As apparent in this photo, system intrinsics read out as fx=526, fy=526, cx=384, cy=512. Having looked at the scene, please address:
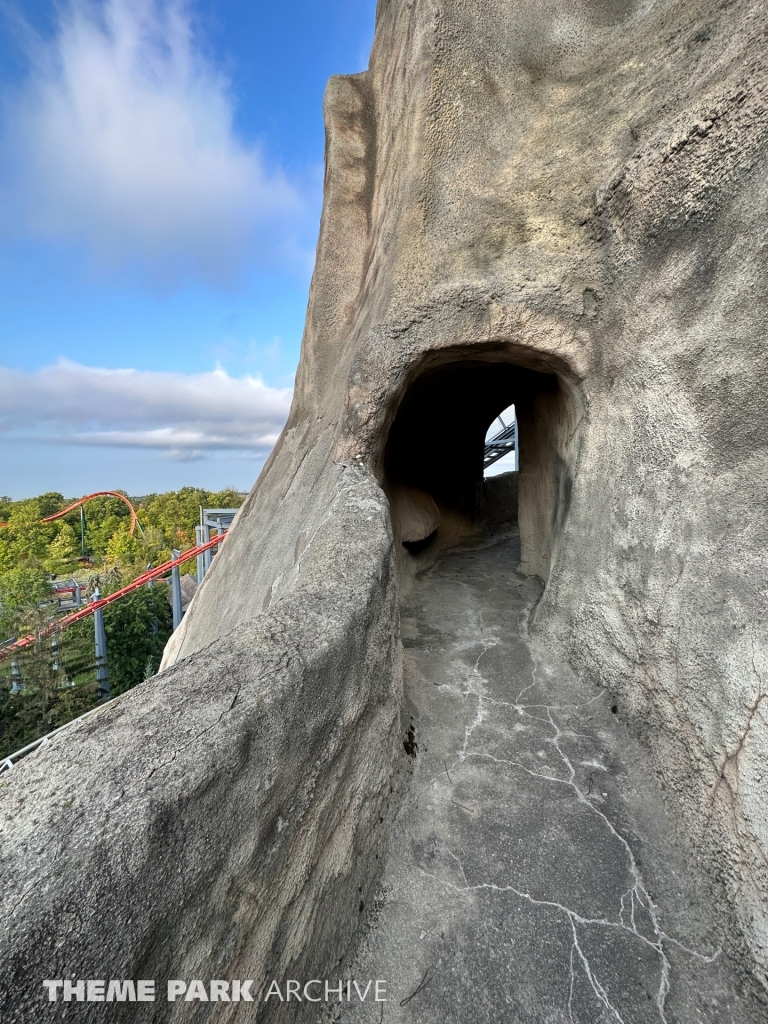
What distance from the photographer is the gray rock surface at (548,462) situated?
154 centimetres

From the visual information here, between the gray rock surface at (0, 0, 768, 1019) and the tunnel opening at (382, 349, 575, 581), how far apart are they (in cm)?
12

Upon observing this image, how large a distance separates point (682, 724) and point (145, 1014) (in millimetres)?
2471

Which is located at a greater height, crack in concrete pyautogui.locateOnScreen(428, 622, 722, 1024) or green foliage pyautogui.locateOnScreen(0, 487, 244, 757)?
crack in concrete pyautogui.locateOnScreen(428, 622, 722, 1024)

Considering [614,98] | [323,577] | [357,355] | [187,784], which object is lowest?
[187,784]

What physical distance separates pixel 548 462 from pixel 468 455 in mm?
3260

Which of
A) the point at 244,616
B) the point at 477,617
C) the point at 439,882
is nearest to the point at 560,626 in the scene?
the point at 477,617

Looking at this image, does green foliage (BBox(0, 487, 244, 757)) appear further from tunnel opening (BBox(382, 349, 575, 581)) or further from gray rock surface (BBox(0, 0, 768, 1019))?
gray rock surface (BBox(0, 0, 768, 1019))

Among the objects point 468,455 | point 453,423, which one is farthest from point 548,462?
point 468,455

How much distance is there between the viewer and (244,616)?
4293 millimetres

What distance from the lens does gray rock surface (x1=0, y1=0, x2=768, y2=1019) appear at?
1.54 meters

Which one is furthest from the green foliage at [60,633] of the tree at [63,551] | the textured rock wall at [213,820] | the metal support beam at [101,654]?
the textured rock wall at [213,820]

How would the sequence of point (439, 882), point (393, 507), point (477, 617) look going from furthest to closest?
point (393, 507), point (477, 617), point (439, 882)

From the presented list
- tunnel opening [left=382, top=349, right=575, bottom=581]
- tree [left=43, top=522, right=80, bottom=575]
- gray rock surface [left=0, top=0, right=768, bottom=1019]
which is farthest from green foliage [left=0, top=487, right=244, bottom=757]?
gray rock surface [left=0, top=0, right=768, bottom=1019]

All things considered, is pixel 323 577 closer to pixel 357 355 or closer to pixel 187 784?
pixel 187 784
